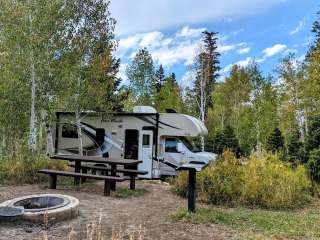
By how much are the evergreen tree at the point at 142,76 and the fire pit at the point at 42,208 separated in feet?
70.5

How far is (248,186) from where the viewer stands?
7918mm

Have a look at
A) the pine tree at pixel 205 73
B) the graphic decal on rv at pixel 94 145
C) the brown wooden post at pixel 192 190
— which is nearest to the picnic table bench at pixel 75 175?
the brown wooden post at pixel 192 190

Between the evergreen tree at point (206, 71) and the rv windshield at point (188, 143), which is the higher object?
the evergreen tree at point (206, 71)

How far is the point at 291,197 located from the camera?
788 centimetres

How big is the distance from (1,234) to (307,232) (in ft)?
14.1

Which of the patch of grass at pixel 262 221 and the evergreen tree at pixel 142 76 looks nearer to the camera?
the patch of grass at pixel 262 221

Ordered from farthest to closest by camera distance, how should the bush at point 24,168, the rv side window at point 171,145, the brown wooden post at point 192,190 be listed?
the rv side window at point 171,145, the bush at point 24,168, the brown wooden post at point 192,190

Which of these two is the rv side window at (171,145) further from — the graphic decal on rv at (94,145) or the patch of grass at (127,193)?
the patch of grass at (127,193)

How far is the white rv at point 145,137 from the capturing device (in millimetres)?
13188

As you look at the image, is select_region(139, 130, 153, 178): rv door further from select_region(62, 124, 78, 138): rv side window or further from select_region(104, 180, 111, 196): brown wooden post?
select_region(104, 180, 111, 196): brown wooden post

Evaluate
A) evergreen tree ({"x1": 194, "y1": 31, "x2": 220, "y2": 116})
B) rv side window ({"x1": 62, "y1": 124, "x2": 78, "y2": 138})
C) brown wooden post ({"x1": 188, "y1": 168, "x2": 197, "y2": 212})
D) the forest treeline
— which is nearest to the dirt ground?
brown wooden post ({"x1": 188, "y1": 168, "x2": 197, "y2": 212})

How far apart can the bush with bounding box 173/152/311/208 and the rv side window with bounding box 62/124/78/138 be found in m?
7.16

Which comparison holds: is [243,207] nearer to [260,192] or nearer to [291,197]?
[260,192]

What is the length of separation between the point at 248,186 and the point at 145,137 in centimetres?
607
